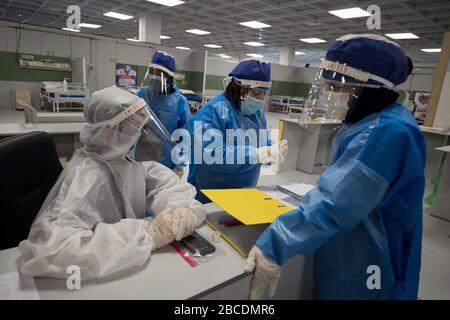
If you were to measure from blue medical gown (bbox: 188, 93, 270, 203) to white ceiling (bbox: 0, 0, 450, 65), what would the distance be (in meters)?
4.64

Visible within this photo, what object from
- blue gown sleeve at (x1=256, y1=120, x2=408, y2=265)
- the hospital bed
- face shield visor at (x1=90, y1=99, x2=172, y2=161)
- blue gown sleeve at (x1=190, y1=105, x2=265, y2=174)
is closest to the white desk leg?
blue gown sleeve at (x1=190, y1=105, x2=265, y2=174)

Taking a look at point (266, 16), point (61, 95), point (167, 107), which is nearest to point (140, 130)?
point (167, 107)

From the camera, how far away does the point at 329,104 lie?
1.01 m

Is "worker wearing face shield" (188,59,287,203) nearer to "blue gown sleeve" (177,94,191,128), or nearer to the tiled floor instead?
"blue gown sleeve" (177,94,191,128)

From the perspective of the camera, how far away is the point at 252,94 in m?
1.73

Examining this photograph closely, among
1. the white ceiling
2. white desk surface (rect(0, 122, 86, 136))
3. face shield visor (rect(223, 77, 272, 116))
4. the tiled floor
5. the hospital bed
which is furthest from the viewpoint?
the white ceiling

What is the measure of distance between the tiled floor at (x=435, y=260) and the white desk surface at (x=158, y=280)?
1.69 m

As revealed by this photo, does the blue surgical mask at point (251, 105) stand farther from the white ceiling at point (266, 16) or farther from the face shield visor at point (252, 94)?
the white ceiling at point (266, 16)

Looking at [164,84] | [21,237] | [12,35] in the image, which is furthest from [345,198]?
[12,35]

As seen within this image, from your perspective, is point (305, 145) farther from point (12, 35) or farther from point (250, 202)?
point (12, 35)

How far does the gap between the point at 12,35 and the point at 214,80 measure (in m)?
5.86

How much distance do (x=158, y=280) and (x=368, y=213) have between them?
0.64 m

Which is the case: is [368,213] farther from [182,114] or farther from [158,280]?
[182,114]

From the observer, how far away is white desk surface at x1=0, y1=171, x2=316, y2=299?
0.76 meters
